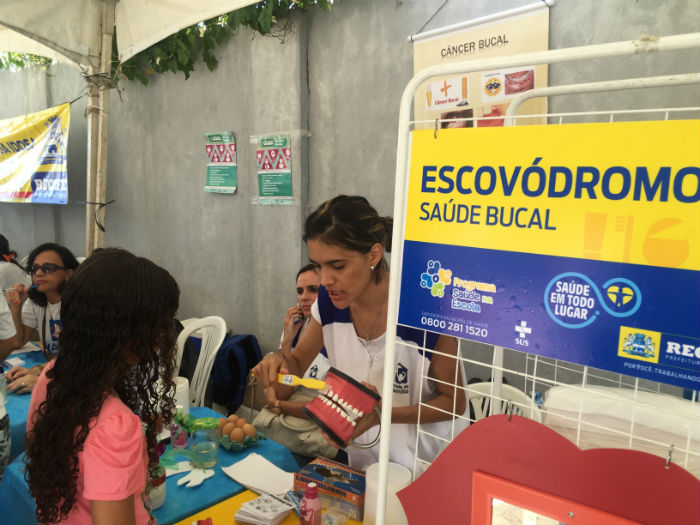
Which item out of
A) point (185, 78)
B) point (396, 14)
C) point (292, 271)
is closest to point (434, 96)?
point (396, 14)

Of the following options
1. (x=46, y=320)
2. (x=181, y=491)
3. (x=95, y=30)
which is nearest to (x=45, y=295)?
(x=46, y=320)

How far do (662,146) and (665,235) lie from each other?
115mm

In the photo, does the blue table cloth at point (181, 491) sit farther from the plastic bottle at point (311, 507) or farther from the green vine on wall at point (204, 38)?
the green vine on wall at point (204, 38)

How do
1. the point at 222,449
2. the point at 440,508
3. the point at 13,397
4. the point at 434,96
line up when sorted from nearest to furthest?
the point at 440,508, the point at 222,449, the point at 13,397, the point at 434,96

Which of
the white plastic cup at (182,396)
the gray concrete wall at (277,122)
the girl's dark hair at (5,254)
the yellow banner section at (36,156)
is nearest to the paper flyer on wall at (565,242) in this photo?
the white plastic cup at (182,396)

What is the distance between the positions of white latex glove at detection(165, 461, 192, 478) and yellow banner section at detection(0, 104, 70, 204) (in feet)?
12.2

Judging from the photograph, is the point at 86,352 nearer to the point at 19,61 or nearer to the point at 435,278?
the point at 435,278

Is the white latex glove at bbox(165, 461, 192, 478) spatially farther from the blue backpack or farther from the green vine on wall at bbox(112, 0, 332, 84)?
the green vine on wall at bbox(112, 0, 332, 84)

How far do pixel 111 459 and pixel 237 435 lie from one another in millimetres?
768

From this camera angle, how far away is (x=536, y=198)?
73 centimetres

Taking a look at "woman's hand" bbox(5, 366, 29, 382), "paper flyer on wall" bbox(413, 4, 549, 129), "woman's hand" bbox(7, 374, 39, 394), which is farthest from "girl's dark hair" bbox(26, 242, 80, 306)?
"paper flyer on wall" bbox(413, 4, 549, 129)

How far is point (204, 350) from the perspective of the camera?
3.08 m

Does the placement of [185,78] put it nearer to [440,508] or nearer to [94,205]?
[94,205]

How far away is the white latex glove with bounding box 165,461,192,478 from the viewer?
1.61 meters
